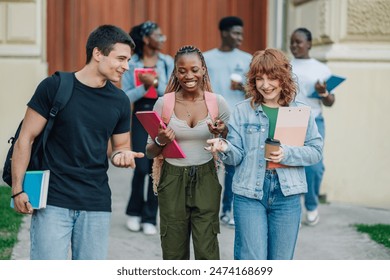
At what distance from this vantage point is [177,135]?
16.8ft

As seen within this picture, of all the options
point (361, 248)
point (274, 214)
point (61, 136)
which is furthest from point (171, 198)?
point (361, 248)

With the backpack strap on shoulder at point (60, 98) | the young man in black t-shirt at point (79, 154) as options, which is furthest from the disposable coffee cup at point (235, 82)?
the backpack strap on shoulder at point (60, 98)

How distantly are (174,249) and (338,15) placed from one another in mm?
5254

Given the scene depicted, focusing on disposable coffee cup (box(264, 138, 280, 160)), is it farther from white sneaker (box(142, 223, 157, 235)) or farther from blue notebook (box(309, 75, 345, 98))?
white sneaker (box(142, 223, 157, 235))

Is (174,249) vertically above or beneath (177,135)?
beneath

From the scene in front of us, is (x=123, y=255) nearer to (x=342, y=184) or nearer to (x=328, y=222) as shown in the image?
(x=328, y=222)

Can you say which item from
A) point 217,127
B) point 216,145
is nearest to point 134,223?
point 217,127

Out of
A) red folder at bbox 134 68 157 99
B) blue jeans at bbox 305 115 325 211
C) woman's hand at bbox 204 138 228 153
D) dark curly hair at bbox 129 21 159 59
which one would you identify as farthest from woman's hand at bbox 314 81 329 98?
woman's hand at bbox 204 138 228 153

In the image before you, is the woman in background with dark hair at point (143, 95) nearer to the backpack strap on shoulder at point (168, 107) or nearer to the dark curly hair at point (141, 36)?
the dark curly hair at point (141, 36)

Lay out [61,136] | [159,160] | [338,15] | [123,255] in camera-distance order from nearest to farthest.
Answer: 1. [61,136]
2. [159,160]
3. [123,255]
4. [338,15]

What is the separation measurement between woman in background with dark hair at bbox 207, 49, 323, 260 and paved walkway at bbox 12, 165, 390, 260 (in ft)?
6.83

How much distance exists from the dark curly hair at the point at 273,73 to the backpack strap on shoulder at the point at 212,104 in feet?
0.75

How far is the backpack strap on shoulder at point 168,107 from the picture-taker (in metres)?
5.14
